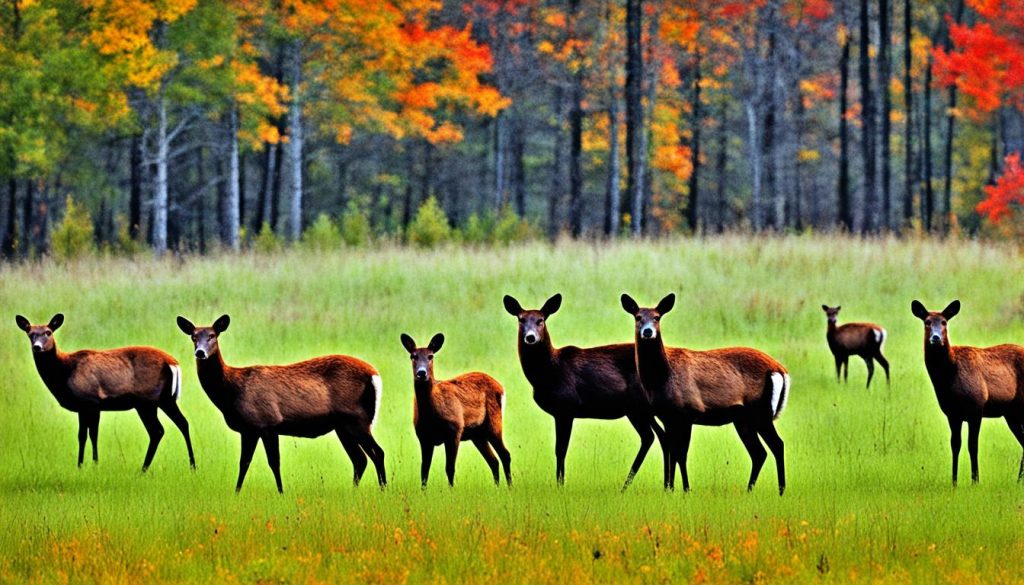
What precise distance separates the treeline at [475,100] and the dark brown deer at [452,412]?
16.9 m

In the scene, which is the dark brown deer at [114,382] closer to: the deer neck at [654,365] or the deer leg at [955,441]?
the deer neck at [654,365]

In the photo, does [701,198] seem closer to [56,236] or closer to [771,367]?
[56,236]

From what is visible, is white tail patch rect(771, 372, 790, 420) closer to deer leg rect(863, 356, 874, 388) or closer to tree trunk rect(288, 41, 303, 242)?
deer leg rect(863, 356, 874, 388)

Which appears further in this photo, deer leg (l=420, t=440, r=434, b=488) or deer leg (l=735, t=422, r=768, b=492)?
deer leg (l=735, t=422, r=768, b=492)

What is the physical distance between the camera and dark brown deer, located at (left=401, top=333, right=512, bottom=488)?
1173 centimetres

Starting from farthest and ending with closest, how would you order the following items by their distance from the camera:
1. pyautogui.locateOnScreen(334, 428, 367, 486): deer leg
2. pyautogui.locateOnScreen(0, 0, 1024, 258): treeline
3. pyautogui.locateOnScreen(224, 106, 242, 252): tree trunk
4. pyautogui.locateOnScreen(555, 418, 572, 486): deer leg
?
pyautogui.locateOnScreen(224, 106, 242, 252): tree trunk < pyautogui.locateOnScreen(0, 0, 1024, 258): treeline < pyautogui.locateOnScreen(334, 428, 367, 486): deer leg < pyautogui.locateOnScreen(555, 418, 572, 486): deer leg

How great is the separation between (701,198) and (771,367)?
4893 cm

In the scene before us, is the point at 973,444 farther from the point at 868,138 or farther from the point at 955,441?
the point at 868,138

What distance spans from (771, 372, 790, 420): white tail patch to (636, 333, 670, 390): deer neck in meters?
0.82

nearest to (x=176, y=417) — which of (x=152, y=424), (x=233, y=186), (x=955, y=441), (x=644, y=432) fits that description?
(x=152, y=424)

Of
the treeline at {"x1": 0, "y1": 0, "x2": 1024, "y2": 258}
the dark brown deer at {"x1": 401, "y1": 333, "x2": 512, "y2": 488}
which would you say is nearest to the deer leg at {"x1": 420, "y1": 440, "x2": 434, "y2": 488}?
the dark brown deer at {"x1": 401, "y1": 333, "x2": 512, "y2": 488}

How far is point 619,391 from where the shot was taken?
12453mm

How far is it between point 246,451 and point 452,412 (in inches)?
65.4

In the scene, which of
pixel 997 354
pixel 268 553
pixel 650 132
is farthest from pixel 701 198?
pixel 268 553
